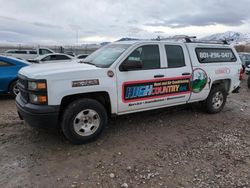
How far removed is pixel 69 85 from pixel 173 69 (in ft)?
7.64

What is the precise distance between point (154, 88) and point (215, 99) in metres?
2.30

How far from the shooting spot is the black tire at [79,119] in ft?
12.0

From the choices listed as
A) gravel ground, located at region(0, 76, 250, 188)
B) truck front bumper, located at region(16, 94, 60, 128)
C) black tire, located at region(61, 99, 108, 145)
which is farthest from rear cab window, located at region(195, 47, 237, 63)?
truck front bumper, located at region(16, 94, 60, 128)

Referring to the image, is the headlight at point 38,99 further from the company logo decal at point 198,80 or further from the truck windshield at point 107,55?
the company logo decal at point 198,80

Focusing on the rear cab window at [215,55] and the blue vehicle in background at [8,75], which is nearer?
the rear cab window at [215,55]

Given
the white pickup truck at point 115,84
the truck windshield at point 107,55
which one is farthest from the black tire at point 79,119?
the truck windshield at point 107,55

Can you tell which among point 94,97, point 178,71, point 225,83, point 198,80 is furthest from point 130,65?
point 225,83

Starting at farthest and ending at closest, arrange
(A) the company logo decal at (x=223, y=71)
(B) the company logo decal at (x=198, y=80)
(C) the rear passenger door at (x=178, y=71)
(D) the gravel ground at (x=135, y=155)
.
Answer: (A) the company logo decal at (x=223, y=71), (B) the company logo decal at (x=198, y=80), (C) the rear passenger door at (x=178, y=71), (D) the gravel ground at (x=135, y=155)

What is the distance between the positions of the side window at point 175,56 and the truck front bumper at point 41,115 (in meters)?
2.59

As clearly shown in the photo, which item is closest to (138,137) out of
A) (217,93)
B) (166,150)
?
(166,150)

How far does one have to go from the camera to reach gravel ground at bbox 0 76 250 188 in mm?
2992

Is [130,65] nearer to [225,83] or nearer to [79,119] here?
[79,119]

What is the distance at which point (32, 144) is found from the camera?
391 cm

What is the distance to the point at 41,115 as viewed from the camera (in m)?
3.45
